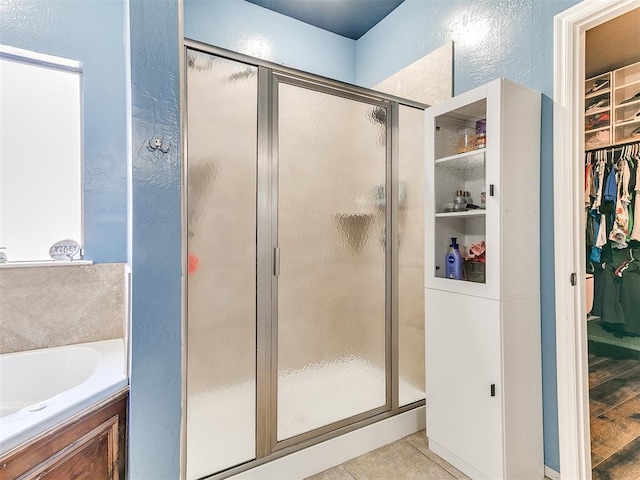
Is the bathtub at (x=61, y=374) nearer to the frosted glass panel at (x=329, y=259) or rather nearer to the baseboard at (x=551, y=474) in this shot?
the frosted glass panel at (x=329, y=259)

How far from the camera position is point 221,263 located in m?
1.51

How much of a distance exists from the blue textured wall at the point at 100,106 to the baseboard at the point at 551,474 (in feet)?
7.94

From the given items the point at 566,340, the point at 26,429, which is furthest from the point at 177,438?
the point at 566,340

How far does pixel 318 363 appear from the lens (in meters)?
1.81

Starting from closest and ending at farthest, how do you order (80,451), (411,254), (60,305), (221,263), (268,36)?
(80,451), (221,263), (60,305), (411,254), (268,36)

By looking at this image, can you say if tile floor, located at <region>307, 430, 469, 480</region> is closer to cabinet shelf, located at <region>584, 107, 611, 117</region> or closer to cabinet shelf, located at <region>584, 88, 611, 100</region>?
cabinet shelf, located at <region>584, 107, 611, 117</region>

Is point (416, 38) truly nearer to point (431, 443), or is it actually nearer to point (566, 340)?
point (566, 340)

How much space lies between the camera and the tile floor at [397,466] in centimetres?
171

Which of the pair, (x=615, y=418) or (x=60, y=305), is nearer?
(x=60, y=305)

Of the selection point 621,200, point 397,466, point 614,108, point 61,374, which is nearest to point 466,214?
point 397,466

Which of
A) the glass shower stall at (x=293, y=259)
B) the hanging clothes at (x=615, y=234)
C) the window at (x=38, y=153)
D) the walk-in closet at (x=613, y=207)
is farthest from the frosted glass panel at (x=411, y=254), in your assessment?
the hanging clothes at (x=615, y=234)

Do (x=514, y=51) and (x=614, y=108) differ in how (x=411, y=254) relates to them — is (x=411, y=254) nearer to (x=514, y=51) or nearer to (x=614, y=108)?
(x=514, y=51)

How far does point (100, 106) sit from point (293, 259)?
1.29 meters

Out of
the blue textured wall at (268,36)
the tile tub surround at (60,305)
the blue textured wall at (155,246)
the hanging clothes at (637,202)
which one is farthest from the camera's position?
the hanging clothes at (637,202)
